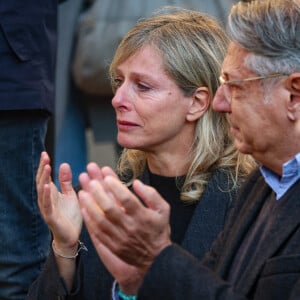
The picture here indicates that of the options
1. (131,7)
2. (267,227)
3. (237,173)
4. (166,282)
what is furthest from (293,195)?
(131,7)

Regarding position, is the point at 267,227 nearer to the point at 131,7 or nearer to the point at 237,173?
the point at 237,173

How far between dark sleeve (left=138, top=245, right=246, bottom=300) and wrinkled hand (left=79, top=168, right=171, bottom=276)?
0.15 ft

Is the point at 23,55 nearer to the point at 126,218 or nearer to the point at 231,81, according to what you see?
the point at 231,81

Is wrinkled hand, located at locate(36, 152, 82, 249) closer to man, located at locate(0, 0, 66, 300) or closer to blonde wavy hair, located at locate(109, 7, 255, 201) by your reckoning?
blonde wavy hair, located at locate(109, 7, 255, 201)

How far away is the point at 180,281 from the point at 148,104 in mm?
1194

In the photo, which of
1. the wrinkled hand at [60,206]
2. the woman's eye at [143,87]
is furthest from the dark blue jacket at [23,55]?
the wrinkled hand at [60,206]

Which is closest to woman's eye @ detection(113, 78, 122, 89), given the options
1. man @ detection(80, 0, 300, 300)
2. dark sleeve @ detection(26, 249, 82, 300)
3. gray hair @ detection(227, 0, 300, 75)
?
dark sleeve @ detection(26, 249, 82, 300)

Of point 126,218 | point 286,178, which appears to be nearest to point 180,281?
point 126,218

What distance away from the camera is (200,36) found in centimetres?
375

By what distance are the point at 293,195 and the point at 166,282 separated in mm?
395

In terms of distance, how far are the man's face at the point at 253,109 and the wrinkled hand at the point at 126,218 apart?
0.34 meters

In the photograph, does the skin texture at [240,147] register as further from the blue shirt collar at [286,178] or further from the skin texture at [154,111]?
the skin texture at [154,111]

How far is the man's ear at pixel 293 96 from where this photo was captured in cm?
266

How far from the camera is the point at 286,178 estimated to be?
268cm
